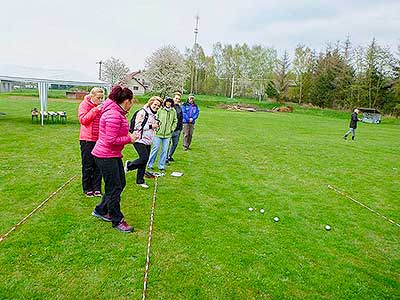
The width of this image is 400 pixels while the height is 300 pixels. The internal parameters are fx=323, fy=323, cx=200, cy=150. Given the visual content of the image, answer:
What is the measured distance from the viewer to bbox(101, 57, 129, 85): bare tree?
64.4m

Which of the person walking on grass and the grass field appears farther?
the person walking on grass

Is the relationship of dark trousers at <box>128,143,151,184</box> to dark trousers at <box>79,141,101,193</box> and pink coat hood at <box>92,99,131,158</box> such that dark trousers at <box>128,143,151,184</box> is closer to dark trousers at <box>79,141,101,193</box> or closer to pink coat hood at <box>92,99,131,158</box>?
dark trousers at <box>79,141,101,193</box>

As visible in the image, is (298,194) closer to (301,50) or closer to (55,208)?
(55,208)

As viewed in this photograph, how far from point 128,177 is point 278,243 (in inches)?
142

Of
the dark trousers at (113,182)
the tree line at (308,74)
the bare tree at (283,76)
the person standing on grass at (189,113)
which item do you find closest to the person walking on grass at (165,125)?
the person standing on grass at (189,113)

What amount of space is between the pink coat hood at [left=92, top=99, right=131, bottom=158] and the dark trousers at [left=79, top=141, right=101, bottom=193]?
1.17 m

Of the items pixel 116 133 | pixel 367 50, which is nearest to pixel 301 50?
pixel 367 50

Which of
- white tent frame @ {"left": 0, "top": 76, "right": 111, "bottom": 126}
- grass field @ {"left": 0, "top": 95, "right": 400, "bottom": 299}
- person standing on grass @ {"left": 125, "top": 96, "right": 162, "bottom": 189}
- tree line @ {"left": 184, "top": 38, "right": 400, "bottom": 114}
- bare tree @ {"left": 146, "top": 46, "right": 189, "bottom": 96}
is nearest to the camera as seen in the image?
grass field @ {"left": 0, "top": 95, "right": 400, "bottom": 299}

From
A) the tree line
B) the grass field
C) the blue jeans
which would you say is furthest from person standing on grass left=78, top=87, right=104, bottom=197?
the tree line

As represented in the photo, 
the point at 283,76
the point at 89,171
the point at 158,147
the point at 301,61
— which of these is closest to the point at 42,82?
the point at 158,147

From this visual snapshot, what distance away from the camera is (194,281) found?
10.4 feet

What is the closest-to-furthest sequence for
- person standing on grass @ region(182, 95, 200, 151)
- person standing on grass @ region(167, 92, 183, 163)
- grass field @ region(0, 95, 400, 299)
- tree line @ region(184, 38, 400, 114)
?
grass field @ region(0, 95, 400, 299), person standing on grass @ region(167, 92, 183, 163), person standing on grass @ region(182, 95, 200, 151), tree line @ region(184, 38, 400, 114)

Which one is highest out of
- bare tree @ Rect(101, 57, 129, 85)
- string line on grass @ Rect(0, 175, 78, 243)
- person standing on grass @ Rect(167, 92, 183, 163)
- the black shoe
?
bare tree @ Rect(101, 57, 129, 85)

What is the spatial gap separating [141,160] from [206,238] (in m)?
2.30
